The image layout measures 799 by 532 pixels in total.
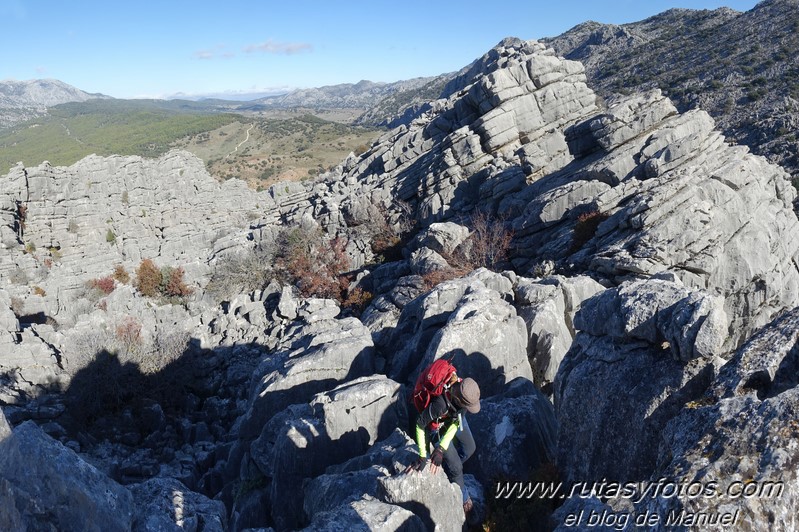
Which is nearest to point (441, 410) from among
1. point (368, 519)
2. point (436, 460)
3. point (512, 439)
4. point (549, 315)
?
point (436, 460)

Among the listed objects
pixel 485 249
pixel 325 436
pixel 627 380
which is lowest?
pixel 325 436

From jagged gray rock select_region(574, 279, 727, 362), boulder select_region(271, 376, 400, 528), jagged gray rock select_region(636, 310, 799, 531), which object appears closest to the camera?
jagged gray rock select_region(636, 310, 799, 531)

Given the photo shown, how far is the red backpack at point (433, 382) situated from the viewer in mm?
6461

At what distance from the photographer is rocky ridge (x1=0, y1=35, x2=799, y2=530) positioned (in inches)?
253

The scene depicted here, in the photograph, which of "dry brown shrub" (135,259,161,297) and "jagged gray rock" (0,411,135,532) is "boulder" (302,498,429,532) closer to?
"jagged gray rock" (0,411,135,532)

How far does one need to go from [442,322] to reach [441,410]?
6778 mm

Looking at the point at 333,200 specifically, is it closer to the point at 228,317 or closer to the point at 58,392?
the point at 228,317

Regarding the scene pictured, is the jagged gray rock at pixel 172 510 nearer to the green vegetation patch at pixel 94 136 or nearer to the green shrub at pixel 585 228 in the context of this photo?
the green shrub at pixel 585 228

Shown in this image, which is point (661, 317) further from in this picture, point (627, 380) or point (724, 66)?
point (724, 66)

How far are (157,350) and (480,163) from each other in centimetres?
2270

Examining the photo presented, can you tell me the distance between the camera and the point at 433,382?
21.3 ft

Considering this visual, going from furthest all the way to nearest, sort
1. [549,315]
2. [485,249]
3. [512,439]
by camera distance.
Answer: [485,249] < [549,315] < [512,439]

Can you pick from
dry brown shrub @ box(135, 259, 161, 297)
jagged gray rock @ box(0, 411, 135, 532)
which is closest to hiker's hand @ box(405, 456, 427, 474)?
jagged gray rock @ box(0, 411, 135, 532)

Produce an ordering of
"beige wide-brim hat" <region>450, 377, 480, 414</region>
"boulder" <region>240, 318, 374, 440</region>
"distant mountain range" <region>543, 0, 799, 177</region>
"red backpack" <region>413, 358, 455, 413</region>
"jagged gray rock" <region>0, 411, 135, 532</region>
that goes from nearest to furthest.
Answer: "jagged gray rock" <region>0, 411, 135, 532</region>
"beige wide-brim hat" <region>450, 377, 480, 414</region>
"red backpack" <region>413, 358, 455, 413</region>
"boulder" <region>240, 318, 374, 440</region>
"distant mountain range" <region>543, 0, 799, 177</region>
